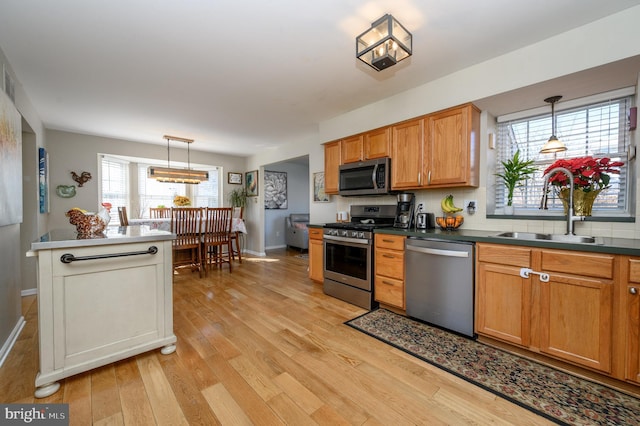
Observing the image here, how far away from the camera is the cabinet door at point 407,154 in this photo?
2.73 m

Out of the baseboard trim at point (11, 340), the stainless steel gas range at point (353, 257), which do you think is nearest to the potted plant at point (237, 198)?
the stainless steel gas range at point (353, 257)

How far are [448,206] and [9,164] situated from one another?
3799mm

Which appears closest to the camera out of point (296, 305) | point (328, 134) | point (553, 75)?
point (553, 75)

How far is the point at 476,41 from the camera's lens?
2.01m

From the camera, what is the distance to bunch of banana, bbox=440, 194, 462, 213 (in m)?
2.63

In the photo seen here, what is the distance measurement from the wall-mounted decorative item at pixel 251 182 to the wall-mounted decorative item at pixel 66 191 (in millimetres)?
3070

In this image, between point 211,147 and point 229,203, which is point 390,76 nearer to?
point 211,147

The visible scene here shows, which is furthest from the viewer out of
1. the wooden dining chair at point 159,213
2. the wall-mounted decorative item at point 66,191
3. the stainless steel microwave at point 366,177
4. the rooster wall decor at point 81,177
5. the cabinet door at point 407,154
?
the wooden dining chair at point 159,213

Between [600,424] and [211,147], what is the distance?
6081mm

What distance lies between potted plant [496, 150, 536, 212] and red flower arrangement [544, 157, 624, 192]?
39 cm

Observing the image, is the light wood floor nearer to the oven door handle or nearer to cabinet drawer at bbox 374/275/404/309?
cabinet drawer at bbox 374/275/404/309

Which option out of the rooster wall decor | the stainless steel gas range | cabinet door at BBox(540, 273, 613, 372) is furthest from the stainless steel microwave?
the rooster wall decor

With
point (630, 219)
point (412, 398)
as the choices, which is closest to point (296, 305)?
point (412, 398)

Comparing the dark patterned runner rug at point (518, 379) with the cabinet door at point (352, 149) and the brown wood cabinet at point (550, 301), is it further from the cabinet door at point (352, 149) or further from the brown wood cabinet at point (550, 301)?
the cabinet door at point (352, 149)
